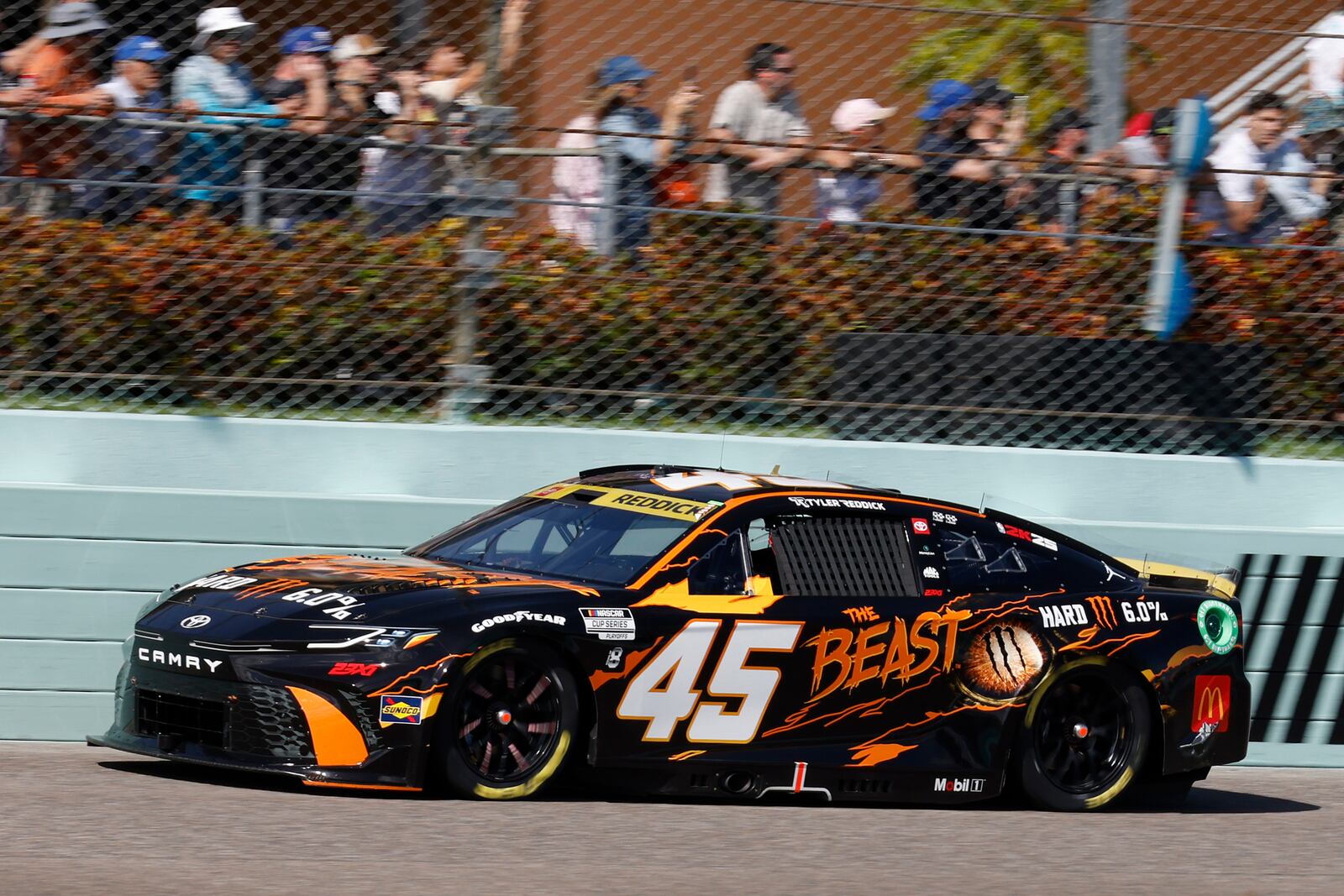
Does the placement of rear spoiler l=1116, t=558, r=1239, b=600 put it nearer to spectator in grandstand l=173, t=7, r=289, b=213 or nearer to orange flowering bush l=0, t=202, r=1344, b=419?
orange flowering bush l=0, t=202, r=1344, b=419

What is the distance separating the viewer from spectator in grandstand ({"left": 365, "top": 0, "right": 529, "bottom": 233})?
9.07 m

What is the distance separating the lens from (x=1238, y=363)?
10.0 m

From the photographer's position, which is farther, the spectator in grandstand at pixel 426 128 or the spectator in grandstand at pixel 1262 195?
the spectator in grandstand at pixel 1262 195

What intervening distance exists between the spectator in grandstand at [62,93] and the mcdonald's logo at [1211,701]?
5.40 meters

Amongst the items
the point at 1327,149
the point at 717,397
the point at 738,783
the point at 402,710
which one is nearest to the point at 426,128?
the point at 717,397

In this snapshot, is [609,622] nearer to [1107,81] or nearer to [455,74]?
[455,74]

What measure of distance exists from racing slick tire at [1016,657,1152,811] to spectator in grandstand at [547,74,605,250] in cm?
315

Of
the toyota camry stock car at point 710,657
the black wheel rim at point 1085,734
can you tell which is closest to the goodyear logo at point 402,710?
the toyota camry stock car at point 710,657

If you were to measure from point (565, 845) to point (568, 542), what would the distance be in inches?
66.1

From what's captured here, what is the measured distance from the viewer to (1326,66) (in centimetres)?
1062

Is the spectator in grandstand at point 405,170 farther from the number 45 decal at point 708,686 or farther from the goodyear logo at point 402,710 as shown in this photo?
the goodyear logo at point 402,710

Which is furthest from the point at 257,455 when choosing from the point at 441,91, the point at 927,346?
the point at 927,346


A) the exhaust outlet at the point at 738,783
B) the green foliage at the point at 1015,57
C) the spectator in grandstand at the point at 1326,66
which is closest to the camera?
the exhaust outlet at the point at 738,783

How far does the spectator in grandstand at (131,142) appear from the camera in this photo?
28.6 feet
